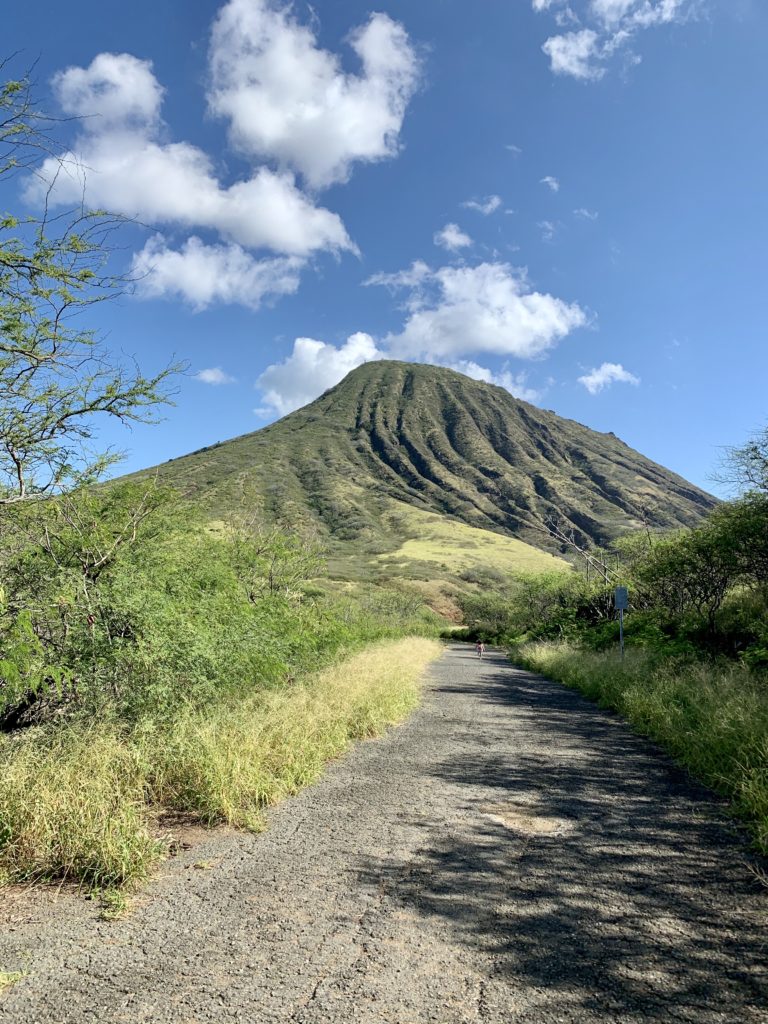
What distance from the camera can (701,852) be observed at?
4723 mm

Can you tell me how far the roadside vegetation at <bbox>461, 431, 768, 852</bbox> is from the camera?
6.96 meters

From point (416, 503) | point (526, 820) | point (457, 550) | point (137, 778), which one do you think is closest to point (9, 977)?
point (137, 778)

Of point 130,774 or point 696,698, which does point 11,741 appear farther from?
point 696,698

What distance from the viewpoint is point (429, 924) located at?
363 centimetres

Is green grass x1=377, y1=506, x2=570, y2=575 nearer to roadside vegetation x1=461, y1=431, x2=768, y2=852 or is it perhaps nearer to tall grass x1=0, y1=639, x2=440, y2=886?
roadside vegetation x1=461, y1=431, x2=768, y2=852

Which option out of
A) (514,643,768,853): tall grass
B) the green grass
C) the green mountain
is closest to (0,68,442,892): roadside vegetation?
(514,643,768,853): tall grass

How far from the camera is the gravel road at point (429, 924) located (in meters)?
2.86

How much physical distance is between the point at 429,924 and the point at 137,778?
3.25 meters

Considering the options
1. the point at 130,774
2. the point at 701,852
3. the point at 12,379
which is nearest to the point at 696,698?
the point at 701,852

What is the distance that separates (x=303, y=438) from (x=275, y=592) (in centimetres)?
17941

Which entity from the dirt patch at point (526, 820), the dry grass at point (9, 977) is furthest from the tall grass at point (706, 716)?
the dry grass at point (9, 977)

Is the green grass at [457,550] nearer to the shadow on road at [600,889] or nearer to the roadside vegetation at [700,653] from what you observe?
the roadside vegetation at [700,653]

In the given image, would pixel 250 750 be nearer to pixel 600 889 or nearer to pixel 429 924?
pixel 429 924

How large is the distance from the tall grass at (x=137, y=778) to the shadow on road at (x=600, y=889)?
1779mm
